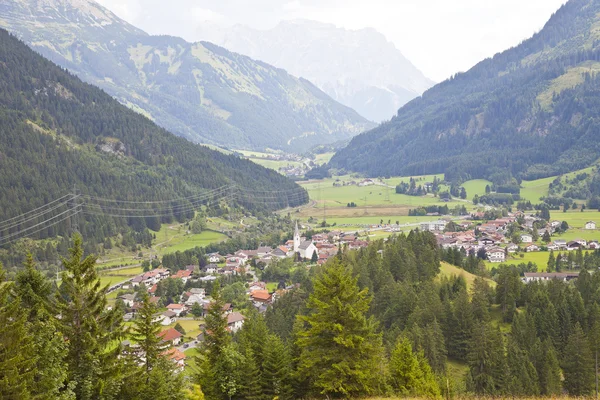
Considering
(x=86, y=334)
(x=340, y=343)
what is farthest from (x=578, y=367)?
(x=86, y=334)

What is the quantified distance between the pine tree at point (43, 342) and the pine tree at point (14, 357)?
1.47 feet

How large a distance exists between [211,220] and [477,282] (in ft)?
365

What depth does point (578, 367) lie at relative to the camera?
54.6 metres

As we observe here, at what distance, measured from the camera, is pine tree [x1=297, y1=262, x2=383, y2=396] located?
30.7m

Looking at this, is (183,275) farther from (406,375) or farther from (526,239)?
(526,239)

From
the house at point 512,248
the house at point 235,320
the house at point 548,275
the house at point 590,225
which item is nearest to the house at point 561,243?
the house at point 512,248

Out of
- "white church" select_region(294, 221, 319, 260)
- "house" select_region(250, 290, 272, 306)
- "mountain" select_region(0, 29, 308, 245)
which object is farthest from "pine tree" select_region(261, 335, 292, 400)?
"mountain" select_region(0, 29, 308, 245)

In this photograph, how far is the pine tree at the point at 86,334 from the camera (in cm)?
2611

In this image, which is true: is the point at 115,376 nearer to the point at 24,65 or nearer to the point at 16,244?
the point at 16,244

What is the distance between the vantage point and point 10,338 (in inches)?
851

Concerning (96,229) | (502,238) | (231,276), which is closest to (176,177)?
(96,229)

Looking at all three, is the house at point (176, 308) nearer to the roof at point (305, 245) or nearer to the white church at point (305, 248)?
the white church at point (305, 248)

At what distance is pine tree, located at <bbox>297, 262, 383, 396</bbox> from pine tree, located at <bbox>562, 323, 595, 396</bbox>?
3289 centimetres

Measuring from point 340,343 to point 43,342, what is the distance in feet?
51.7
